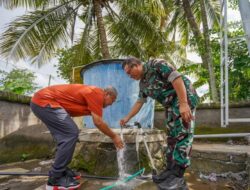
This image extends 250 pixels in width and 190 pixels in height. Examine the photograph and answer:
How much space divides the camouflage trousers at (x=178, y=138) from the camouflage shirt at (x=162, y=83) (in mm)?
120

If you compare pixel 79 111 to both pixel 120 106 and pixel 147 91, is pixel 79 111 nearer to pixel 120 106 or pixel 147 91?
pixel 147 91

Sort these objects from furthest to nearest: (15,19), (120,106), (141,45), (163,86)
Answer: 1. (141,45)
2. (15,19)
3. (120,106)
4. (163,86)

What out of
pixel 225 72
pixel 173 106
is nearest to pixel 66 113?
pixel 173 106

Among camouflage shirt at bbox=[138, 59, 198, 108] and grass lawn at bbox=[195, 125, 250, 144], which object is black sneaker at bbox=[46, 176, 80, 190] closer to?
camouflage shirt at bbox=[138, 59, 198, 108]

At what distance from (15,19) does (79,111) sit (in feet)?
18.0

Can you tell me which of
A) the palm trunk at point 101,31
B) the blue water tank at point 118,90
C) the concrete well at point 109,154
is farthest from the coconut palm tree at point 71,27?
the concrete well at point 109,154

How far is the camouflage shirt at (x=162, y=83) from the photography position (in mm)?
1905

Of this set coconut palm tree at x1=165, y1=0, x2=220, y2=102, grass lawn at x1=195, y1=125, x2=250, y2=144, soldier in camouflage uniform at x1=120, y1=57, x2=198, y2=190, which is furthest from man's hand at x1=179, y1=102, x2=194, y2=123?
coconut palm tree at x1=165, y1=0, x2=220, y2=102

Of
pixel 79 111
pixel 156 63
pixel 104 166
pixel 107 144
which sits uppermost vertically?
pixel 156 63

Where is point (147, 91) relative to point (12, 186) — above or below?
above

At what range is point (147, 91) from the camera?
213cm

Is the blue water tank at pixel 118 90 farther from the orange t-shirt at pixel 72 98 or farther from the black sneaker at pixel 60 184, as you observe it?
the black sneaker at pixel 60 184

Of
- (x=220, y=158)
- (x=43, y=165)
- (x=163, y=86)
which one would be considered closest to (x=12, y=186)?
(x=43, y=165)

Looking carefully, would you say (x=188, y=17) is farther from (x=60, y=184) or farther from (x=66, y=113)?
(x=60, y=184)
